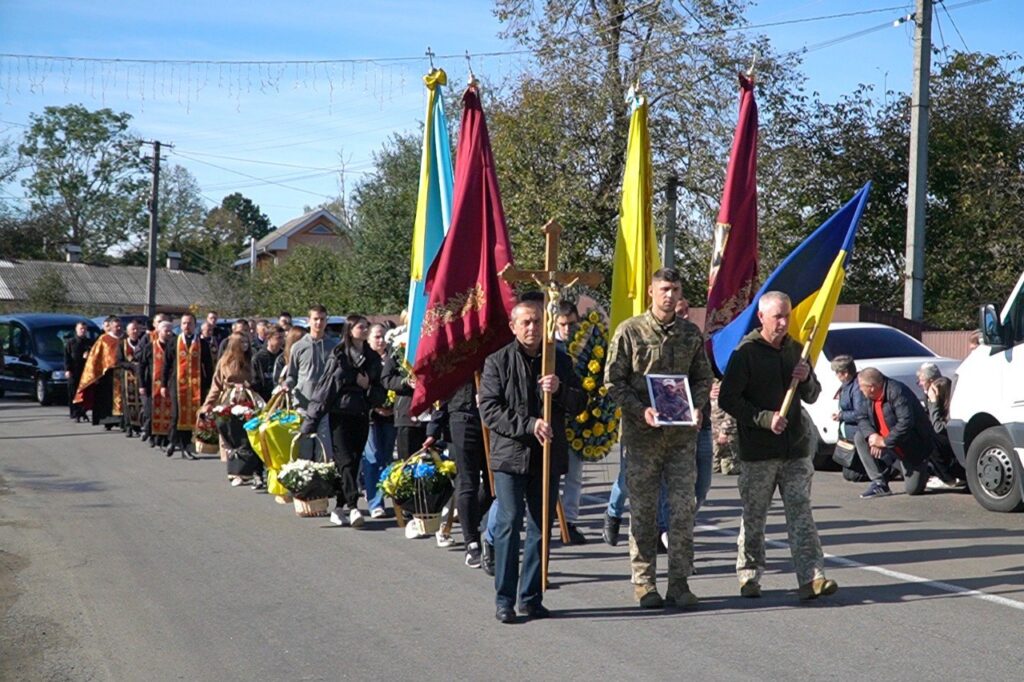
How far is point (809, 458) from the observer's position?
8.24 m

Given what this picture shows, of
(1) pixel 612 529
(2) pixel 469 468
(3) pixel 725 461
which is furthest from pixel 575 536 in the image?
(3) pixel 725 461

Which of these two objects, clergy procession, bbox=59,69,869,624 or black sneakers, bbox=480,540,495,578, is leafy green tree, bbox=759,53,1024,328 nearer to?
clergy procession, bbox=59,69,869,624

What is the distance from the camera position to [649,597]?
7.92 m

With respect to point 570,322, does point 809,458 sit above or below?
below

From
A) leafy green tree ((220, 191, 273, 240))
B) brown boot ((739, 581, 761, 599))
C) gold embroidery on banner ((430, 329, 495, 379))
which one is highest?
leafy green tree ((220, 191, 273, 240))

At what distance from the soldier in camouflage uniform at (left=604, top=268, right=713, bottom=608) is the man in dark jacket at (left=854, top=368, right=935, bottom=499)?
6048 mm

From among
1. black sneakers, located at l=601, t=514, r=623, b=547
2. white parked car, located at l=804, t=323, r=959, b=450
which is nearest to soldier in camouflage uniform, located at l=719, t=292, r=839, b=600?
black sneakers, located at l=601, t=514, r=623, b=547

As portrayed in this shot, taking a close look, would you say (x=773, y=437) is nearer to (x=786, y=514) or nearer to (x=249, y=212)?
(x=786, y=514)

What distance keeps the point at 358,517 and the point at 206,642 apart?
13.9 feet

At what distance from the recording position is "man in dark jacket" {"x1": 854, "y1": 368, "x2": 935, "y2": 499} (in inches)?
528

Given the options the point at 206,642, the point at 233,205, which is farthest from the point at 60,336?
the point at 233,205

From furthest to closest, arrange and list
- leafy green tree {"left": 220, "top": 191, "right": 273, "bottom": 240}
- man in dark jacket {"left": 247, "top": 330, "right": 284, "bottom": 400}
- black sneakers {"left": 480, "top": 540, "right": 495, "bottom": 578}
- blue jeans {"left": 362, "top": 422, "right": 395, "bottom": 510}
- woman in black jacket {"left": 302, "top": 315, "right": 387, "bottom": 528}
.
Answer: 1. leafy green tree {"left": 220, "top": 191, "right": 273, "bottom": 240}
2. man in dark jacket {"left": 247, "top": 330, "right": 284, "bottom": 400}
3. blue jeans {"left": 362, "top": 422, "right": 395, "bottom": 510}
4. woman in black jacket {"left": 302, "top": 315, "right": 387, "bottom": 528}
5. black sneakers {"left": 480, "top": 540, "right": 495, "bottom": 578}

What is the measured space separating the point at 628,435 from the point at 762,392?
90cm

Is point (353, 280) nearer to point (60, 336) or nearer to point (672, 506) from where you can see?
point (60, 336)
